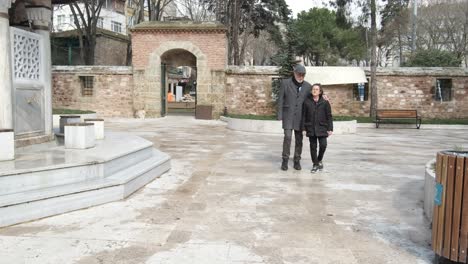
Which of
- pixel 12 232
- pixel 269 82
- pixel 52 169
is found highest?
pixel 269 82

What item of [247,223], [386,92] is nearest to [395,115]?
[386,92]

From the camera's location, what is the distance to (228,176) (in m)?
7.05

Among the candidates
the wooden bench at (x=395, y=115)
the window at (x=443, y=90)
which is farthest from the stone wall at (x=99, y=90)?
the window at (x=443, y=90)

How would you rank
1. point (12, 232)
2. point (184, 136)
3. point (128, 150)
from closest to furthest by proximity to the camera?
point (12, 232), point (128, 150), point (184, 136)

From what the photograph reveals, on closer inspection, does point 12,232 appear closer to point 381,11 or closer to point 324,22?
point 381,11

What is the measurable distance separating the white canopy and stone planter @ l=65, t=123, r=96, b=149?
1678cm

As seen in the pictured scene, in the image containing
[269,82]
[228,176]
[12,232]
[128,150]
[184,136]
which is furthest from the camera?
[269,82]

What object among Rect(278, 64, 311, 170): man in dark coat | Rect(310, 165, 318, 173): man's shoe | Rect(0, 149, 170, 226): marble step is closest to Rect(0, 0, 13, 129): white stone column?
Rect(0, 149, 170, 226): marble step

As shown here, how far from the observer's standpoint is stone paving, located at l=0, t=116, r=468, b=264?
3.65m

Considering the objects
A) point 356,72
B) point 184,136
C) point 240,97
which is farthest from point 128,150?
point 356,72

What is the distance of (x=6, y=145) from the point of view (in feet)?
17.2

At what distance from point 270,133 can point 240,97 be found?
7.06 meters

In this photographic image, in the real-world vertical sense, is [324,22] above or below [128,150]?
above

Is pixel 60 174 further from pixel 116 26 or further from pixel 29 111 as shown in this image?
pixel 116 26
